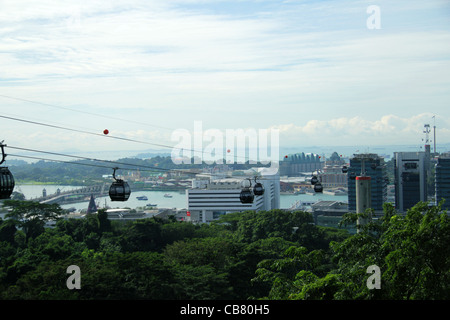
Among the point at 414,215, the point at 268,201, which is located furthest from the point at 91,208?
the point at 414,215

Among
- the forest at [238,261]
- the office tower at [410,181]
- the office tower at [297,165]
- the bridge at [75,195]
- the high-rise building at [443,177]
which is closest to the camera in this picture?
the forest at [238,261]

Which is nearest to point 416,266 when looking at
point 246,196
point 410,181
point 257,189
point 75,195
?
point 246,196

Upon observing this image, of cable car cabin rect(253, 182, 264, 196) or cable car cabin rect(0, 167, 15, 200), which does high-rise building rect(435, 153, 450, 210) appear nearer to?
cable car cabin rect(253, 182, 264, 196)

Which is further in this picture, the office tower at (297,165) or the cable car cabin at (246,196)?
the office tower at (297,165)

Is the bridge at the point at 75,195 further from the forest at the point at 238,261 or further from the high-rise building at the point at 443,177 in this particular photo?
the high-rise building at the point at 443,177

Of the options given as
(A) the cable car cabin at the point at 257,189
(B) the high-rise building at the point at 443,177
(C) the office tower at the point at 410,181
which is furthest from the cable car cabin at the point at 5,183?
(C) the office tower at the point at 410,181

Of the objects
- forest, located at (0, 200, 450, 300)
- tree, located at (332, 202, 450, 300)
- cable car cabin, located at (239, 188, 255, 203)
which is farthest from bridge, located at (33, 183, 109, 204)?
tree, located at (332, 202, 450, 300)
